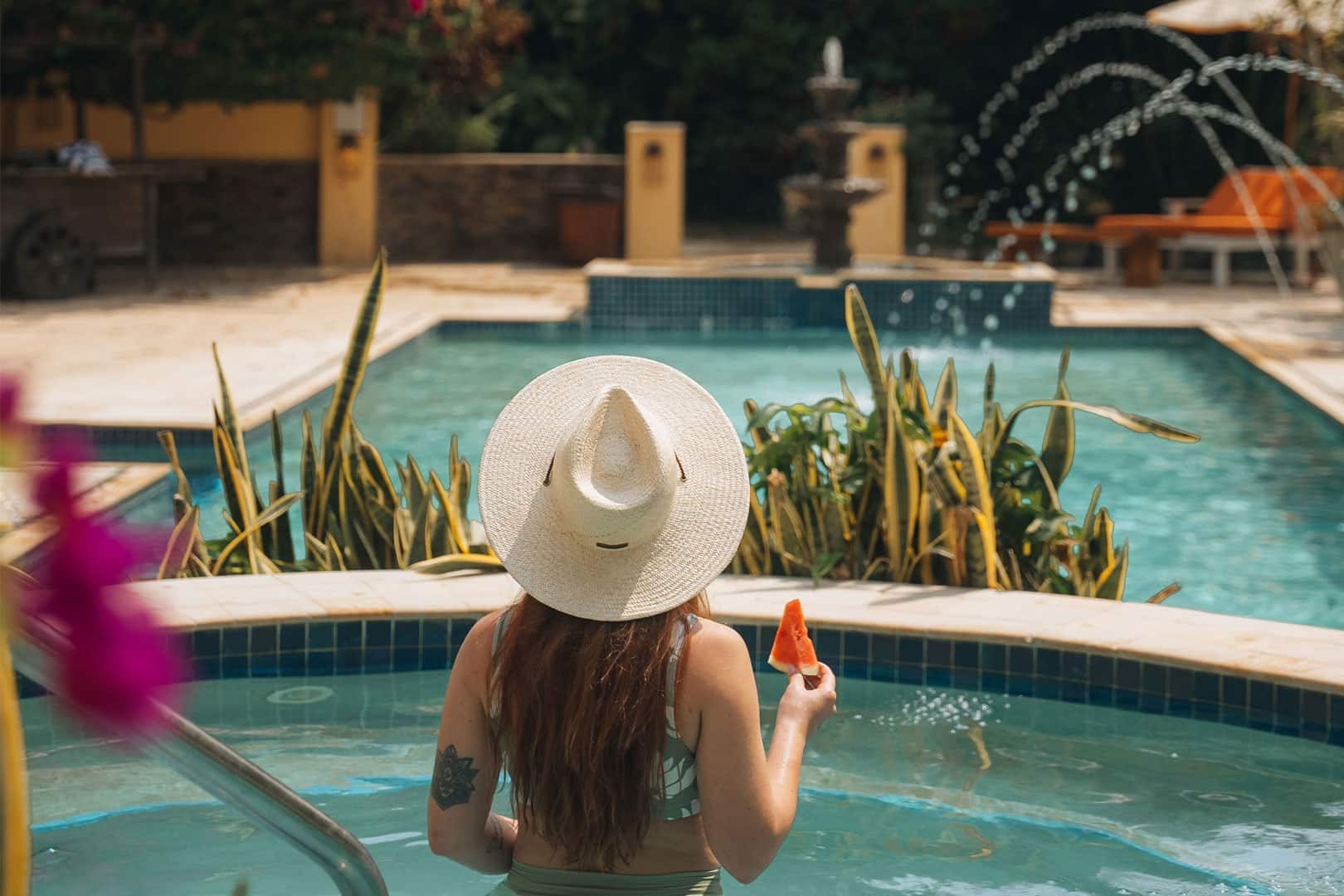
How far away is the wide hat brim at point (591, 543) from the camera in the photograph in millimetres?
2158

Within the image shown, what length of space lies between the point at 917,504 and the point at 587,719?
8.73ft

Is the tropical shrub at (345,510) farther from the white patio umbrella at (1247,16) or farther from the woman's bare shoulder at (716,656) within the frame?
the white patio umbrella at (1247,16)

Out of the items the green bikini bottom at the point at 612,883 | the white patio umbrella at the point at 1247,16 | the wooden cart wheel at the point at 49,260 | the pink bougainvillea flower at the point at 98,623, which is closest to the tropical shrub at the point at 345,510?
the green bikini bottom at the point at 612,883

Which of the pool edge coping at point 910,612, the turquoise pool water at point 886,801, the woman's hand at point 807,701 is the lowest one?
the turquoise pool water at point 886,801

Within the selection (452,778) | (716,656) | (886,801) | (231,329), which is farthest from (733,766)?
(231,329)

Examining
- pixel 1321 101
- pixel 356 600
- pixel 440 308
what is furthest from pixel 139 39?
pixel 356 600

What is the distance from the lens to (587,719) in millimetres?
2160

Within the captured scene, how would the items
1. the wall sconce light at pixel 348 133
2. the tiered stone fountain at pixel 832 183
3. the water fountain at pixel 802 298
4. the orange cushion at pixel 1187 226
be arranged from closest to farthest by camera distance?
1. the water fountain at pixel 802 298
2. the tiered stone fountain at pixel 832 183
3. the orange cushion at pixel 1187 226
4. the wall sconce light at pixel 348 133

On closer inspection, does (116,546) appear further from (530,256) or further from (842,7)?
(842,7)

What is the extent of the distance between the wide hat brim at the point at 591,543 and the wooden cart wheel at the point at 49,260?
10685mm

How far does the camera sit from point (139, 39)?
1278 centimetres

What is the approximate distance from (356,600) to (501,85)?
48.1 feet

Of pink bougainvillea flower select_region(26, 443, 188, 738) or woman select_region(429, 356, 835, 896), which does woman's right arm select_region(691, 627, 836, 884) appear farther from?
pink bougainvillea flower select_region(26, 443, 188, 738)

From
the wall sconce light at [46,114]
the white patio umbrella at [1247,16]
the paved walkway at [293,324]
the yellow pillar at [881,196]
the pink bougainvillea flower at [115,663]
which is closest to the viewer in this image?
the pink bougainvillea flower at [115,663]
